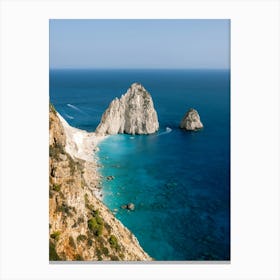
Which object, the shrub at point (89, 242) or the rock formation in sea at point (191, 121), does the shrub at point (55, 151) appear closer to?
the shrub at point (89, 242)

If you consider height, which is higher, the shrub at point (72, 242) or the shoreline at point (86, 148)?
the shoreline at point (86, 148)

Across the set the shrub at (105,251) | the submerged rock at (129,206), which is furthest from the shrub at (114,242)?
the submerged rock at (129,206)

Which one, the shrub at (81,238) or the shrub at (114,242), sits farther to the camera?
the shrub at (114,242)

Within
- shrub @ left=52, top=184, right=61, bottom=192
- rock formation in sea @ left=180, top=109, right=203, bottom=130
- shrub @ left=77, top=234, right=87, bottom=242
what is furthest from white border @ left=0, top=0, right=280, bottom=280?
rock formation in sea @ left=180, top=109, right=203, bottom=130

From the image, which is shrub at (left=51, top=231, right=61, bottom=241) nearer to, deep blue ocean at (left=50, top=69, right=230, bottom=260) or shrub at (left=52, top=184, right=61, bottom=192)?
shrub at (left=52, top=184, right=61, bottom=192)
